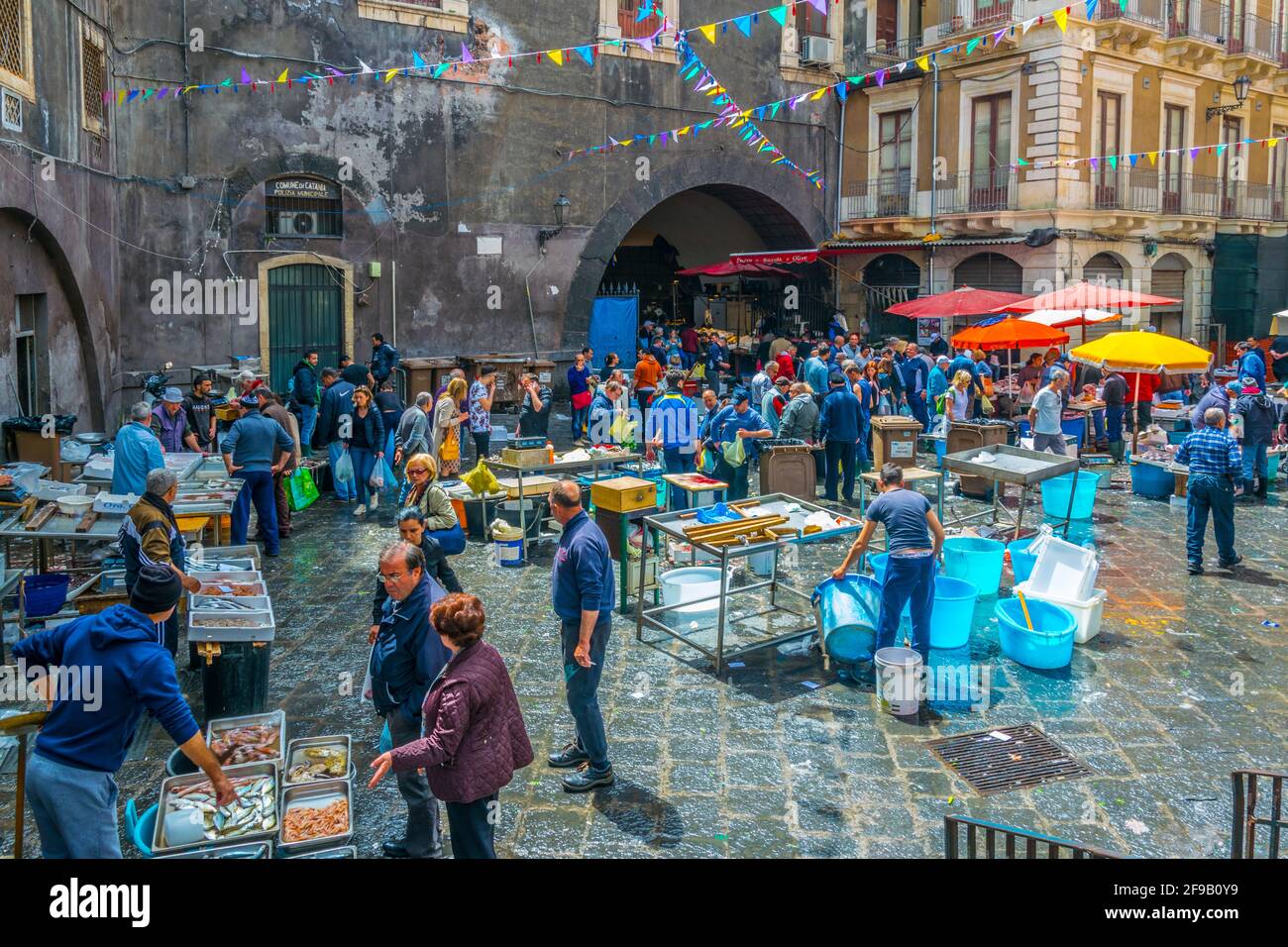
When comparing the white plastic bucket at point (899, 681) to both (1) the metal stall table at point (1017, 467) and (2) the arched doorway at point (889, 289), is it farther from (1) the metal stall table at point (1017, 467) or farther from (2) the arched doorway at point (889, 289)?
(2) the arched doorway at point (889, 289)

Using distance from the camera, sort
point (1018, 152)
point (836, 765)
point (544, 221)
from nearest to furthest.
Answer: point (836, 765), point (544, 221), point (1018, 152)

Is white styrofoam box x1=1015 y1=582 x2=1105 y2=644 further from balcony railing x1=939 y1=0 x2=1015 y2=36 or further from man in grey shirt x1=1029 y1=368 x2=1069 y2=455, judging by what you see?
balcony railing x1=939 y1=0 x2=1015 y2=36

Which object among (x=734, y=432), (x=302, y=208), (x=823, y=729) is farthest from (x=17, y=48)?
(x=823, y=729)

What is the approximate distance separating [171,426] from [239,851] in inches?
345

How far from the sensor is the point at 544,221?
72.5 feet

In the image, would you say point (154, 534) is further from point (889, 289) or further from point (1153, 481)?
point (889, 289)

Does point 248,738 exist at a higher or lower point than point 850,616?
lower

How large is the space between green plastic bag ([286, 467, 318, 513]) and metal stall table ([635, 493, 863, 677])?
499cm

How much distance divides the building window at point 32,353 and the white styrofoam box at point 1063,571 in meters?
11.3

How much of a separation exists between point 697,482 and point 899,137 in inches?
693

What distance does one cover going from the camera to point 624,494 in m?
9.90

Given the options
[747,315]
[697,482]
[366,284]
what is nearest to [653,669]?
[697,482]

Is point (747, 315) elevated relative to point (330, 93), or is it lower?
lower
